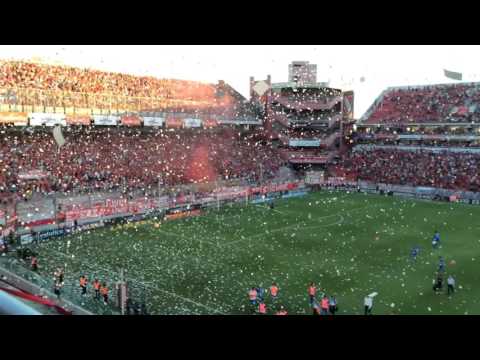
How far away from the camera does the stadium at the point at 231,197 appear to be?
19.3 m

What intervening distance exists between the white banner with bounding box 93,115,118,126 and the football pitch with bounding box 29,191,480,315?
18648 mm

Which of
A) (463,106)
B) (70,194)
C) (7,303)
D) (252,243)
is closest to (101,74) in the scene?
(70,194)

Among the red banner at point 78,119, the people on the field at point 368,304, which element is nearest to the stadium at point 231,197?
the people on the field at point 368,304

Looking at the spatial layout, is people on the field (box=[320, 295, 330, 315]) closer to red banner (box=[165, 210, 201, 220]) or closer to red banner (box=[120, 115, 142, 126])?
red banner (box=[165, 210, 201, 220])

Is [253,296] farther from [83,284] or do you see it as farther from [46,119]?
[46,119]

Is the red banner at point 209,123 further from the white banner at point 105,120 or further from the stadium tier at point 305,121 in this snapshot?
the white banner at point 105,120

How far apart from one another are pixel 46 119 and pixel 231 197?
18.9 m

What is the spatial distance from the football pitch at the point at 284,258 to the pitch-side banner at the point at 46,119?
53.7 ft

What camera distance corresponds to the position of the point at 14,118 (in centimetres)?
4328

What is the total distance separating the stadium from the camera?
63.5 ft

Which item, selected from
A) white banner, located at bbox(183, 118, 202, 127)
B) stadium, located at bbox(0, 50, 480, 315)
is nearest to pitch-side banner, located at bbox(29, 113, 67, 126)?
stadium, located at bbox(0, 50, 480, 315)

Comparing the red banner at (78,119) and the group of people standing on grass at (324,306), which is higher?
the red banner at (78,119)

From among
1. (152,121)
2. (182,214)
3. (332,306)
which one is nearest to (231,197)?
(182,214)
